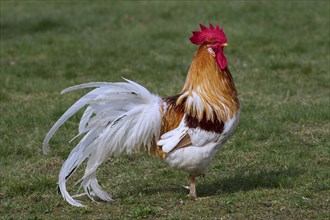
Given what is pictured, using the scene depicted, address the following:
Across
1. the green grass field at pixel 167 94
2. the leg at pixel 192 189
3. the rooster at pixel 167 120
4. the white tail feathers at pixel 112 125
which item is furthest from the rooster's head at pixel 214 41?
the green grass field at pixel 167 94

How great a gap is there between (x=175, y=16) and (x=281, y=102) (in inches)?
243

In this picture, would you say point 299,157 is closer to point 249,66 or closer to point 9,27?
point 249,66

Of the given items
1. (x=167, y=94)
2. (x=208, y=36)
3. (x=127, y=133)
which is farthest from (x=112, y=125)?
(x=167, y=94)

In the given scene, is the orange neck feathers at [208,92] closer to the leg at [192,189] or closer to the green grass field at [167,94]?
the leg at [192,189]

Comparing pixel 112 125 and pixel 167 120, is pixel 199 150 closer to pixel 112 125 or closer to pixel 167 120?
pixel 167 120

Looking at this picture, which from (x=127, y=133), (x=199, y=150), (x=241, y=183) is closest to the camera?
(x=199, y=150)

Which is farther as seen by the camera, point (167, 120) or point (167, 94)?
point (167, 94)

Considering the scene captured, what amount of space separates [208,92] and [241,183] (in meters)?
1.26

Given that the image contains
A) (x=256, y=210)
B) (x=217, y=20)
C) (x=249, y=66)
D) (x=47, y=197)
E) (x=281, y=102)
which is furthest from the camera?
(x=217, y=20)

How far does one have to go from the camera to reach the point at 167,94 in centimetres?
1114

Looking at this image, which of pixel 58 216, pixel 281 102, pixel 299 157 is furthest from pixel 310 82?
pixel 58 216

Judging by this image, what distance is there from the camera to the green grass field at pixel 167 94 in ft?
22.6

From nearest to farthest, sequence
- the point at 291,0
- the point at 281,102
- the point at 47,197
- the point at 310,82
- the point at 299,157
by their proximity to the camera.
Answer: the point at 47,197, the point at 299,157, the point at 281,102, the point at 310,82, the point at 291,0

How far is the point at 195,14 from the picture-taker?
16.3 m
